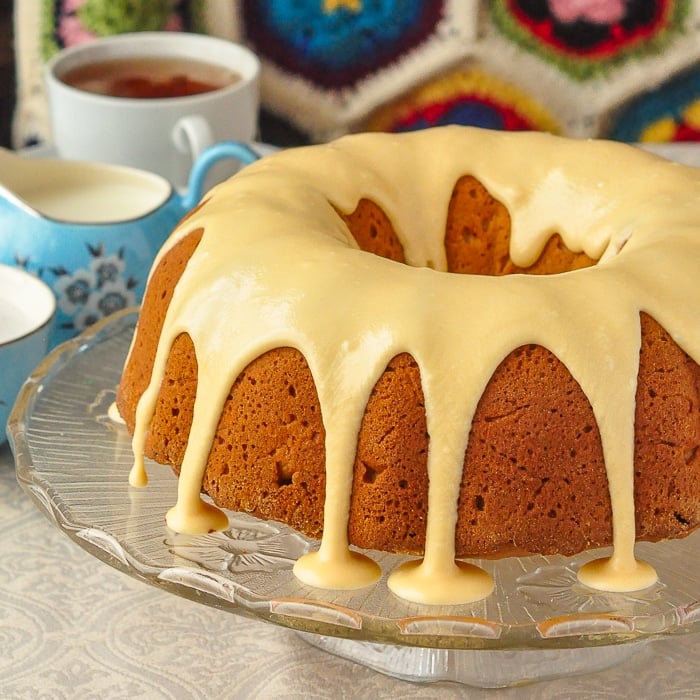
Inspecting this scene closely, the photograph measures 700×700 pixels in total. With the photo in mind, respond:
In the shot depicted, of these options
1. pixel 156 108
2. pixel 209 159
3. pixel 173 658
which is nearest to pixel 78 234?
pixel 209 159

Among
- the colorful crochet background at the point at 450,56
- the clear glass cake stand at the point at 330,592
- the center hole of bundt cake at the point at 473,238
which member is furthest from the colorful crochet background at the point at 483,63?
the clear glass cake stand at the point at 330,592

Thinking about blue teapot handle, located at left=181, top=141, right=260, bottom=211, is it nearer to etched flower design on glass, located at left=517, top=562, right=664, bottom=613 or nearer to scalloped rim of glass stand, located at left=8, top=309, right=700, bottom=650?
scalloped rim of glass stand, located at left=8, top=309, right=700, bottom=650

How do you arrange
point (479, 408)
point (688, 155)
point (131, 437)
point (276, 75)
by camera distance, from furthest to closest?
point (276, 75)
point (688, 155)
point (131, 437)
point (479, 408)

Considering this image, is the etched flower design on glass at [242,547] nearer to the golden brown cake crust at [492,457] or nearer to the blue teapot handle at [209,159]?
the golden brown cake crust at [492,457]

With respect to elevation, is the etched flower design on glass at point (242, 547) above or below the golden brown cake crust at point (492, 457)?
below

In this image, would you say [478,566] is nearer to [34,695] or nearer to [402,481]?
[402,481]

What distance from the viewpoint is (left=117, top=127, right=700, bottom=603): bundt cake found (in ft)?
2.51

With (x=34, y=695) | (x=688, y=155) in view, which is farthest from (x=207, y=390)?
(x=688, y=155)

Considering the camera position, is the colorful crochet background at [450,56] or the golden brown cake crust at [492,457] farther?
the colorful crochet background at [450,56]

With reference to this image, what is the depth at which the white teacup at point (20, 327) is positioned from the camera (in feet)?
3.37

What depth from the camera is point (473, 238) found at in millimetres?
1033

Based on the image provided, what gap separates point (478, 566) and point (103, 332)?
16.9 inches

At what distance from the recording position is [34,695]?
84 centimetres

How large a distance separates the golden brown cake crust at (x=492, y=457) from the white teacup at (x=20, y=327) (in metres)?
0.28
